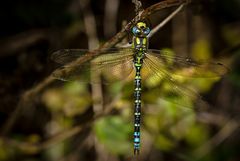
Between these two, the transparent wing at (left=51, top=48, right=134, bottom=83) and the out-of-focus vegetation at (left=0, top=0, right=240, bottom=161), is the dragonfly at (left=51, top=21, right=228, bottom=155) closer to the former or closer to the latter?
the transparent wing at (left=51, top=48, right=134, bottom=83)

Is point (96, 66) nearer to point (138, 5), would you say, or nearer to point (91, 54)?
point (91, 54)

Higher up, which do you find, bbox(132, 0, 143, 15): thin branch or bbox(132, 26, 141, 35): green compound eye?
bbox(132, 0, 143, 15): thin branch

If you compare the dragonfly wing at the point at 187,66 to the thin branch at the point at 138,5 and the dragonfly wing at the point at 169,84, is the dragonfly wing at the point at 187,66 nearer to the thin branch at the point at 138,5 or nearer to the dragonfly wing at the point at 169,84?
the dragonfly wing at the point at 169,84

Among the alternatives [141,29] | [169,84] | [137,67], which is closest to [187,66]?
[169,84]

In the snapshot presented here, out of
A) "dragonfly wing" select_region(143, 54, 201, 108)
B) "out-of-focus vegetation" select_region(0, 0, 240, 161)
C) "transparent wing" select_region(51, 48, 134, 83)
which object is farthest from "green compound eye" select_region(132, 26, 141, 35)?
"out-of-focus vegetation" select_region(0, 0, 240, 161)

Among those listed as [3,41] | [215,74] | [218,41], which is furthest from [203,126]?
[3,41]

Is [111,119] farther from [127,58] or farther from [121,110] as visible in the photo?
[127,58]

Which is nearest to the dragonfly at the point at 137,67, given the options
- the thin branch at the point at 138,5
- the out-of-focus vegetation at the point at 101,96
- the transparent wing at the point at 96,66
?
the transparent wing at the point at 96,66
